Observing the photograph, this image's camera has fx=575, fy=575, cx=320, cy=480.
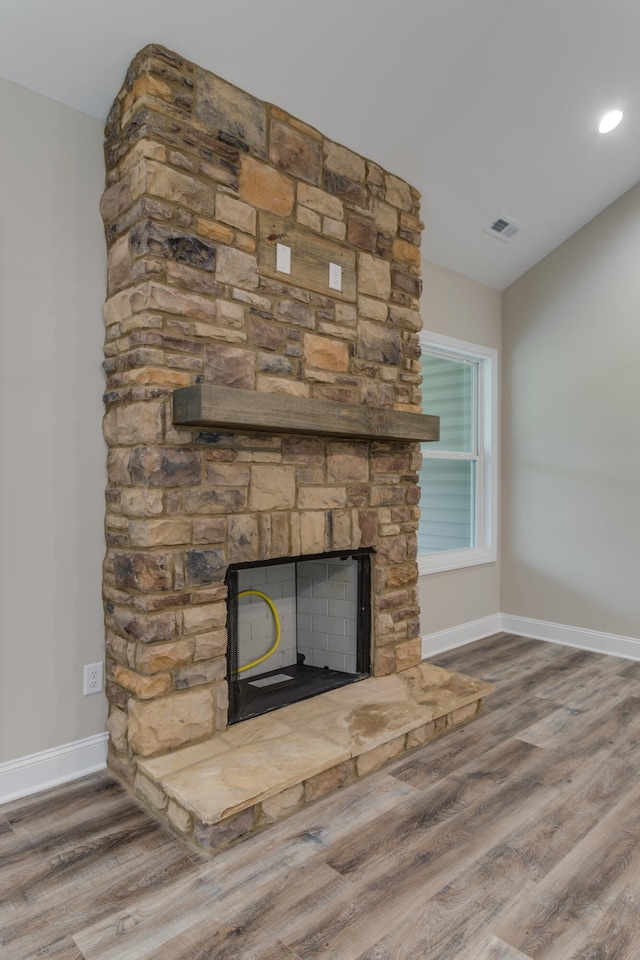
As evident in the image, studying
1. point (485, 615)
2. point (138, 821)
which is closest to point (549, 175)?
point (485, 615)

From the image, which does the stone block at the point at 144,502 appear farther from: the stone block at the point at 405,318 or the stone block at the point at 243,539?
the stone block at the point at 405,318

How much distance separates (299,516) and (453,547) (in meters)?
2.01

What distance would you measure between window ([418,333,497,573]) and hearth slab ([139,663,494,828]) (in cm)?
114

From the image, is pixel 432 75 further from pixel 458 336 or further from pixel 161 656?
pixel 161 656

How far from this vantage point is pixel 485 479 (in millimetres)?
4453

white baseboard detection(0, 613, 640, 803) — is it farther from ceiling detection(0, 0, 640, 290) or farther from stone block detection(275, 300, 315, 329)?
ceiling detection(0, 0, 640, 290)

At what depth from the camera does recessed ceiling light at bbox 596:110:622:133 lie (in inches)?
126

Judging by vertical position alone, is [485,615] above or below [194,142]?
below

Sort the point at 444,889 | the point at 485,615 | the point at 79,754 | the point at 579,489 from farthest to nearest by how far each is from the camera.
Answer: the point at 485,615 < the point at 579,489 < the point at 79,754 < the point at 444,889

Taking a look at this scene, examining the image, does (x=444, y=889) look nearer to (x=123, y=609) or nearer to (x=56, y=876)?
(x=56, y=876)

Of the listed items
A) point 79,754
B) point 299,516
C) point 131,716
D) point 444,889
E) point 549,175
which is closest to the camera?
point 444,889

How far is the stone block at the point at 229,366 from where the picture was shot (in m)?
2.28

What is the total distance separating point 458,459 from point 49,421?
2.93m

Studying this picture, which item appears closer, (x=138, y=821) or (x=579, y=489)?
(x=138, y=821)
